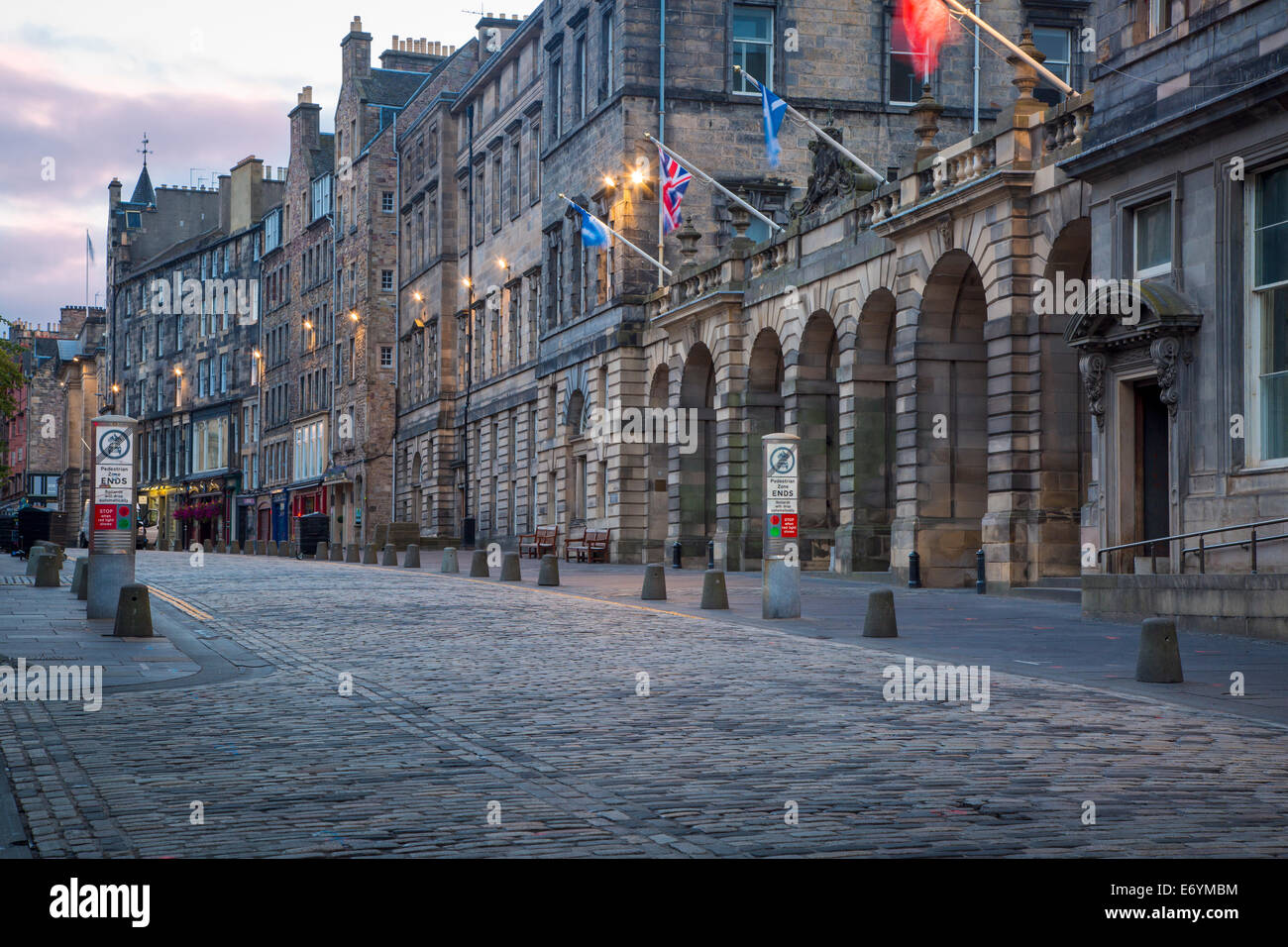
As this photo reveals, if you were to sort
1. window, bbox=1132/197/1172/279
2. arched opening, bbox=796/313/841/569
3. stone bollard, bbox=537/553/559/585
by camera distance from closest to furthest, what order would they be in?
window, bbox=1132/197/1172/279, stone bollard, bbox=537/553/559/585, arched opening, bbox=796/313/841/569

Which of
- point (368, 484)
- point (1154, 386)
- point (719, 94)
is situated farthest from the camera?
point (368, 484)

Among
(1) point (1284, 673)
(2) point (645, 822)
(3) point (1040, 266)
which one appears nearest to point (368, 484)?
(3) point (1040, 266)

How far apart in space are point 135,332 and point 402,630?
109465 millimetres

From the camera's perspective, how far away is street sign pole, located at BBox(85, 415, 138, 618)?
19.6 meters

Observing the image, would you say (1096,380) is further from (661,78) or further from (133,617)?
(661,78)

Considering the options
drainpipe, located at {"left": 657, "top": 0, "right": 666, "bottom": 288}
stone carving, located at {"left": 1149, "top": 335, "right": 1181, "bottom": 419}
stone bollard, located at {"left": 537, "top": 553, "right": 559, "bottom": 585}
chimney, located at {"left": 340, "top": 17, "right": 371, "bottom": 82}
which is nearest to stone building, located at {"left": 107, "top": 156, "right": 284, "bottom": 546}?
chimney, located at {"left": 340, "top": 17, "right": 371, "bottom": 82}

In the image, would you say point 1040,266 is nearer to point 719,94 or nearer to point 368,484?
point 719,94

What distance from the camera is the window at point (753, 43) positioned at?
48844 millimetres

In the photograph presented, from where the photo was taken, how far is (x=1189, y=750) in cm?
1022

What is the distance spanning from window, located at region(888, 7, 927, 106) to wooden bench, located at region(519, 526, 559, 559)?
16.6 m

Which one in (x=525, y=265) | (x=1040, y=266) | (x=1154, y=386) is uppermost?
(x=525, y=265)

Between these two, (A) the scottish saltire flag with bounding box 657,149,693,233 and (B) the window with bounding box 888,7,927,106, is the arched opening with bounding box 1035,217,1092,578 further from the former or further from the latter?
(B) the window with bounding box 888,7,927,106

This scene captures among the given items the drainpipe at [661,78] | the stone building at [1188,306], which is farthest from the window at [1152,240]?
the drainpipe at [661,78]

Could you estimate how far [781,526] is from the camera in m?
22.3
